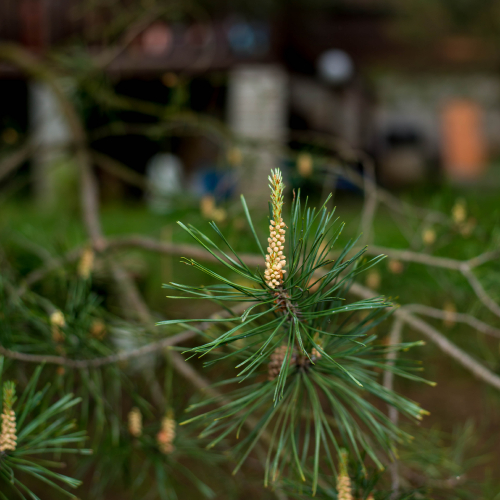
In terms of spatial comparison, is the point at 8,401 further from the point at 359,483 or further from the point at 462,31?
the point at 462,31

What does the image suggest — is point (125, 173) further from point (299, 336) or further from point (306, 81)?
point (306, 81)

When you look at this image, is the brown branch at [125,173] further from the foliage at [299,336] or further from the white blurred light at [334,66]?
the white blurred light at [334,66]

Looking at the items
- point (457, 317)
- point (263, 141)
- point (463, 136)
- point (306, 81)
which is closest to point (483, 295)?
point (457, 317)

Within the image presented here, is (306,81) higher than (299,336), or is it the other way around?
(306,81)

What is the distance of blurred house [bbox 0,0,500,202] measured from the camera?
4805 millimetres

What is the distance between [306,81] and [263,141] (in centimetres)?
506

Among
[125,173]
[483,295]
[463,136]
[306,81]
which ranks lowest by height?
[483,295]

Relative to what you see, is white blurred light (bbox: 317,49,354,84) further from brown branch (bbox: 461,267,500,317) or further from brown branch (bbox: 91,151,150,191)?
Answer: brown branch (bbox: 461,267,500,317)

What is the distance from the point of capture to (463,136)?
8117 mm

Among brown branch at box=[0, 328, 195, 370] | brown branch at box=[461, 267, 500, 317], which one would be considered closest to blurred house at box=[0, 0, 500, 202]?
brown branch at box=[461, 267, 500, 317]

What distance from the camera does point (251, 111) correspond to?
192 inches

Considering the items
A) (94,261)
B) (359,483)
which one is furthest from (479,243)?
(94,261)

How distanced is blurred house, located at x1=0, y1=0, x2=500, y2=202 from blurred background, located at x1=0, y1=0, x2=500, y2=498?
2 centimetres

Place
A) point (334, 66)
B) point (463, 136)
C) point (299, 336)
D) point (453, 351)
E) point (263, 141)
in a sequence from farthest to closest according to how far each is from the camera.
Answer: point (463, 136) → point (334, 66) → point (263, 141) → point (453, 351) → point (299, 336)
